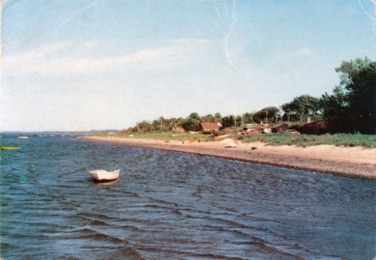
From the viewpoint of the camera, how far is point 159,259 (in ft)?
33.3

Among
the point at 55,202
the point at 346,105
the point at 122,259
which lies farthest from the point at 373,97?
the point at 122,259

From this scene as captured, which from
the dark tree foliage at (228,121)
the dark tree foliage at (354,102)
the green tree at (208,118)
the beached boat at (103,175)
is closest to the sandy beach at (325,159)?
the dark tree foliage at (354,102)

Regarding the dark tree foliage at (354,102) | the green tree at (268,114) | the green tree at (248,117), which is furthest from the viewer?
the green tree at (248,117)

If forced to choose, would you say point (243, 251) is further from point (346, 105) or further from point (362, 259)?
point (346, 105)

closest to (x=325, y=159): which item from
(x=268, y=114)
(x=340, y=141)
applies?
(x=340, y=141)

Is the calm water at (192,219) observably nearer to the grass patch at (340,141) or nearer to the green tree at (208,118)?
the grass patch at (340,141)

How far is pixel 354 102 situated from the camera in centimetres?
4791

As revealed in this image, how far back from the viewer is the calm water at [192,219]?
11.0m

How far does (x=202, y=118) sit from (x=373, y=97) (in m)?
117

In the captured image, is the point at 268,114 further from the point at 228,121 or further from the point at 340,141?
the point at 340,141

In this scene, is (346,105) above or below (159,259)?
above

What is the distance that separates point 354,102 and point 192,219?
40.8m

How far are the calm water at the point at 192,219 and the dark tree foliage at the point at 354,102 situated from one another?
24.2 m

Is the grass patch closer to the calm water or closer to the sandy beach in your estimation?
the sandy beach
